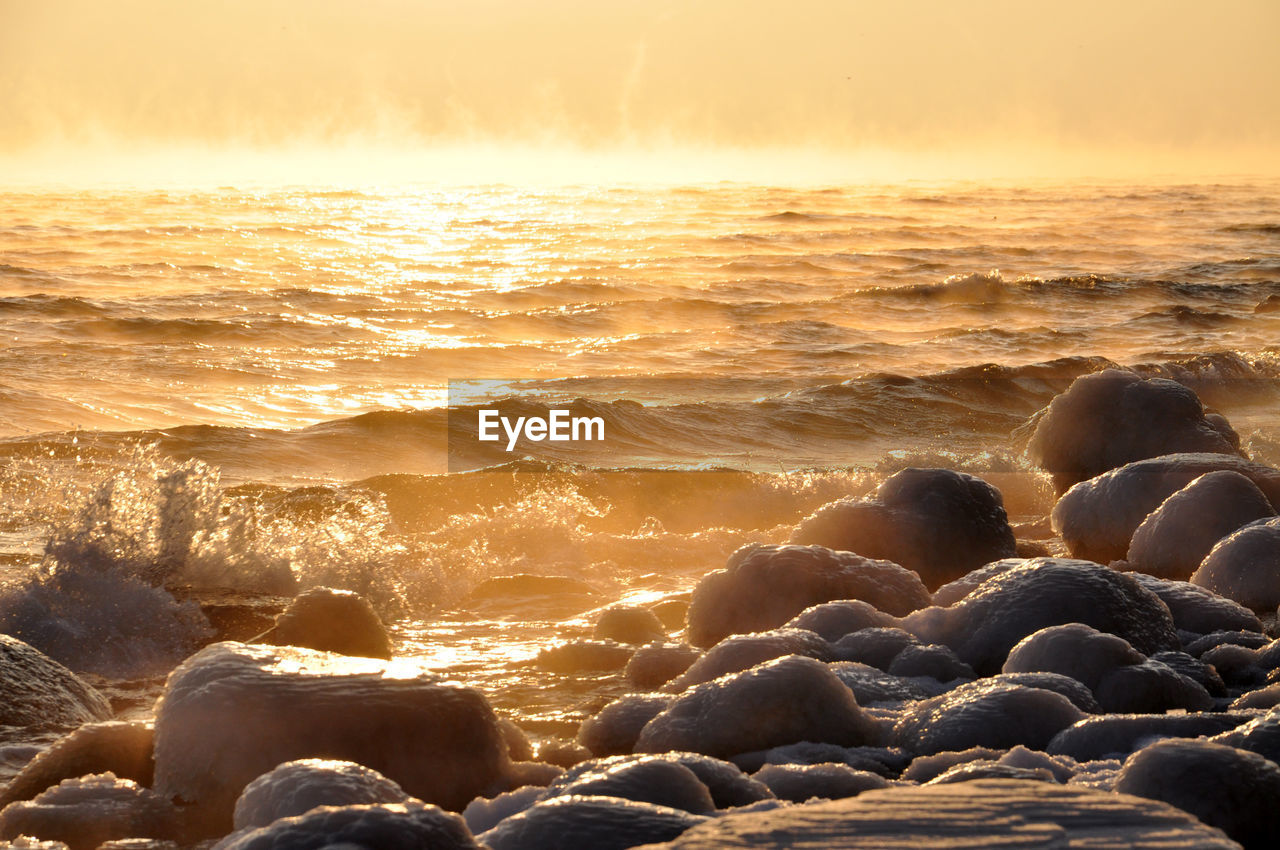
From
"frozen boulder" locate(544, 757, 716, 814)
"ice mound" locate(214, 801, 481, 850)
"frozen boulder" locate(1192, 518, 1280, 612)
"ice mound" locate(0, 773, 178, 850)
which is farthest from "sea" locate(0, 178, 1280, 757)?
"frozen boulder" locate(1192, 518, 1280, 612)

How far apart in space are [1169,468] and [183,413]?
11.2 m

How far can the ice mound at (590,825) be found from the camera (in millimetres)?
Answer: 2889

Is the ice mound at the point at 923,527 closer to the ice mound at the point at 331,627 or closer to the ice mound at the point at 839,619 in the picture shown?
the ice mound at the point at 839,619

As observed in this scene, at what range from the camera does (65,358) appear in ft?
57.5

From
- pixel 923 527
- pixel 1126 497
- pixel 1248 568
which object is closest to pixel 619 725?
pixel 923 527

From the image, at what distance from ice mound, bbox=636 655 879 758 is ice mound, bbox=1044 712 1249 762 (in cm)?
61

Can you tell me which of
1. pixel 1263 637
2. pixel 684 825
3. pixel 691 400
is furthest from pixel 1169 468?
pixel 691 400

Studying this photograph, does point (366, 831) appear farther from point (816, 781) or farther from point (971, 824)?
point (816, 781)

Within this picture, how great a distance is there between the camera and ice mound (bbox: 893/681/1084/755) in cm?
389

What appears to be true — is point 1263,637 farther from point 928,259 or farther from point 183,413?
point 928,259

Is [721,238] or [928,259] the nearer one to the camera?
[928,259]

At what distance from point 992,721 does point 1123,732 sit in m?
0.39

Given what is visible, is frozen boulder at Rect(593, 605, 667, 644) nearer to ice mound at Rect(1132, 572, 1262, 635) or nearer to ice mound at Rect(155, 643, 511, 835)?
ice mound at Rect(155, 643, 511, 835)

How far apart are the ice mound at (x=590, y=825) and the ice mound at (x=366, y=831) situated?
0.48 feet
